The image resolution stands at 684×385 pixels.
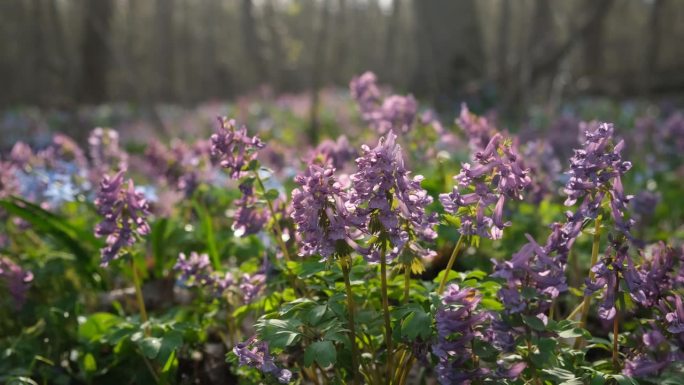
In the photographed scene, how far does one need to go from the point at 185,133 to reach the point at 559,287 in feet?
37.3

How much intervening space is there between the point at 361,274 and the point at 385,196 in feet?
1.88

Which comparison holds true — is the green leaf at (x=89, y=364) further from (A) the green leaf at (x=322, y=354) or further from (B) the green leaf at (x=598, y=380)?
(B) the green leaf at (x=598, y=380)

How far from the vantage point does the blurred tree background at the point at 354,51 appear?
1016cm

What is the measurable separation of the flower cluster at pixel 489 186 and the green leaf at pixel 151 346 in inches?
40.9

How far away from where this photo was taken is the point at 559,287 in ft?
5.48

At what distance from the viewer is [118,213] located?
7.16 feet

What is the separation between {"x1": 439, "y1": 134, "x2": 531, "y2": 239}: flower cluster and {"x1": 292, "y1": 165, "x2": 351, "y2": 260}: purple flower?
11.9 inches

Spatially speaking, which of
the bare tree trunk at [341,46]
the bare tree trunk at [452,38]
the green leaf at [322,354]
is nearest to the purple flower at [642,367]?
the green leaf at [322,354]

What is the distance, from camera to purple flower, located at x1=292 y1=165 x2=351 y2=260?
1.68 meters

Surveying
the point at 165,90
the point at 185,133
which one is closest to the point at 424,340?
the point at 185,133

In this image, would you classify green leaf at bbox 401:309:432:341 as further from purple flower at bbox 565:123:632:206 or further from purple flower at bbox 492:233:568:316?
purple flower at bbox 565:123:632:206

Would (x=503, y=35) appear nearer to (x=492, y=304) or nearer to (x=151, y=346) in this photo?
(x=492, y=304)

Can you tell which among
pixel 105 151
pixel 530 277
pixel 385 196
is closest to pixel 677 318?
pixel 530 277

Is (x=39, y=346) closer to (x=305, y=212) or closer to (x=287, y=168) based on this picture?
(x=305, y=212)
